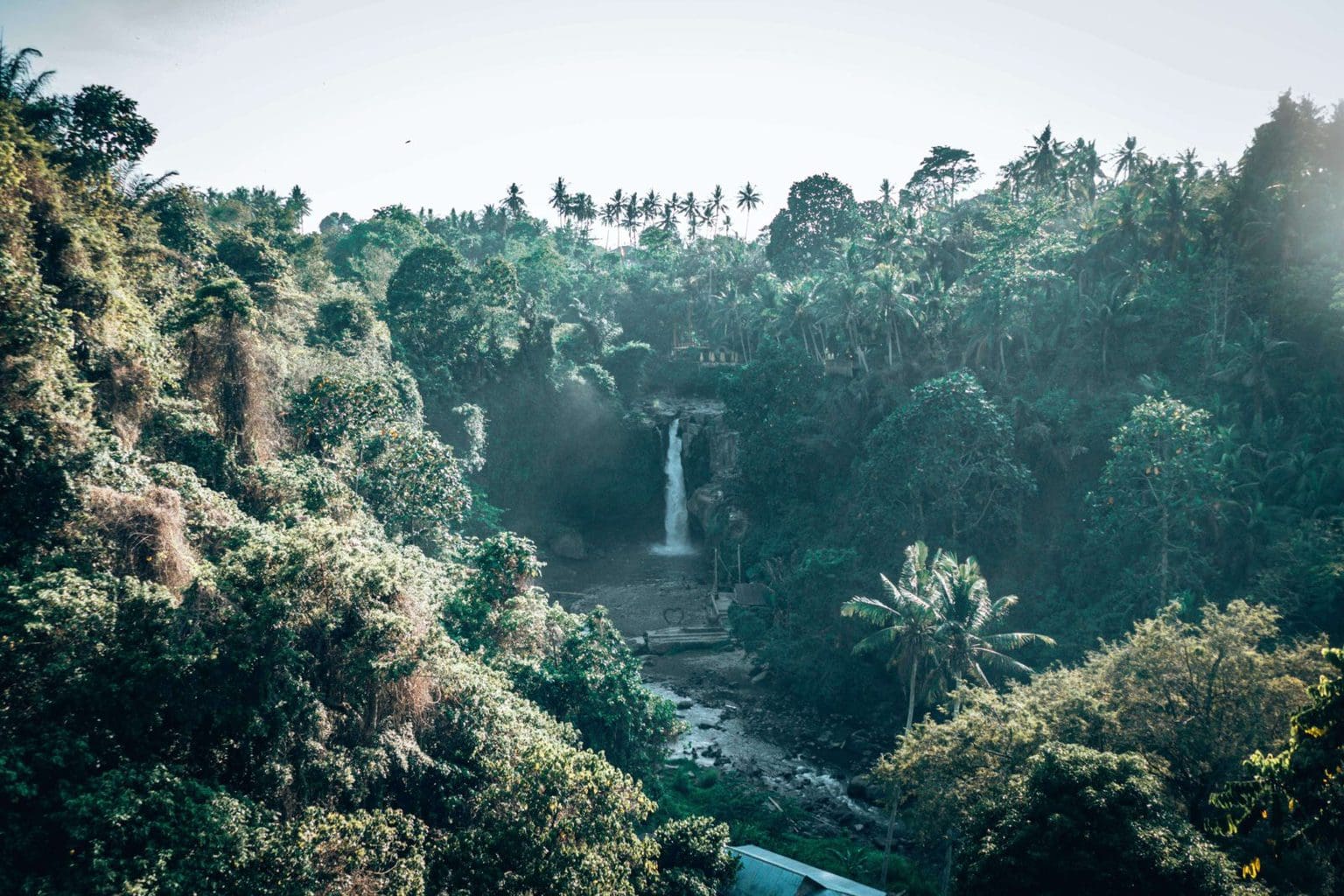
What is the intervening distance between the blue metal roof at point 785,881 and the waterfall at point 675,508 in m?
34.8

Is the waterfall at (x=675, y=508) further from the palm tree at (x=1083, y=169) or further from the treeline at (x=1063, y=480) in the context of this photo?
the palm tree at (x=1083, y=169)

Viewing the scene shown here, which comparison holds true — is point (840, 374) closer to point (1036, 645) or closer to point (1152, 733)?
point (1036, 645)

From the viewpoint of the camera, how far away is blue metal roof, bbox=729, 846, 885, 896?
19.7m

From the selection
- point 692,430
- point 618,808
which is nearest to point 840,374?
point 692,430

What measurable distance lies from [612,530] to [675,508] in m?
5.12

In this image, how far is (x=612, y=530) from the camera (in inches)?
2281

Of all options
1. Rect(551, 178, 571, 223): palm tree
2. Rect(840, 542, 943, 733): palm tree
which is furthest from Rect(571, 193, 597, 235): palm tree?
Rect(840, 542, 943, 733): palm tree

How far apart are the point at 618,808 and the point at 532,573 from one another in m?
11.9

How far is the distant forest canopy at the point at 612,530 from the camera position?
13250 mm

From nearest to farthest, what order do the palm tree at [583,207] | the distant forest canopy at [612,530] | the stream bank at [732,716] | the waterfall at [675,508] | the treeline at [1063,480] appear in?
the distant forest canopy at [612,530], the treeline at [1063,480], the stream bank at [732,716], the waterfall at [675,508], the palm tree at [583,207]

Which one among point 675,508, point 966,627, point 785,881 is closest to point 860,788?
point 966,627

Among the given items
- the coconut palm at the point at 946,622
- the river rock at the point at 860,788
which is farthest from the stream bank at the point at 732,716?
the coconut palm at the point at 946,622

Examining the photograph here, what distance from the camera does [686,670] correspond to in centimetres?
4000

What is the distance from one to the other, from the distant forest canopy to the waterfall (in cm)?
134
